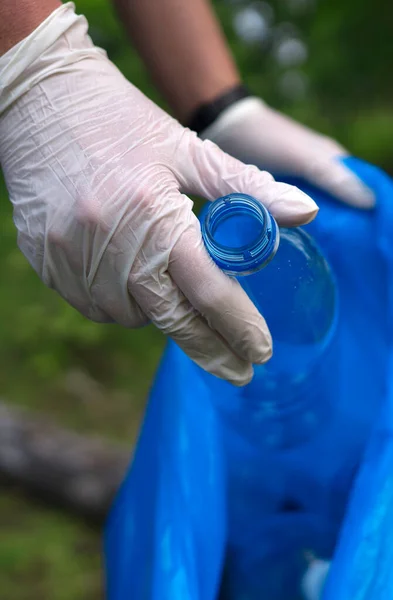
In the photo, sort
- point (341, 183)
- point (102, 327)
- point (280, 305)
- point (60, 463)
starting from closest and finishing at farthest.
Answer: point (280, 305)
point (341, 183)
point (60, 463)
point (102, 327)

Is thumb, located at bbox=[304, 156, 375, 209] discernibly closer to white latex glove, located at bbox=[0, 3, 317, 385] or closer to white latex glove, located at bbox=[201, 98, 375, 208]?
white latex glove, located at bbox=[201, 98, 375, 208]

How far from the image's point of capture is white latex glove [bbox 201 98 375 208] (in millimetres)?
1072

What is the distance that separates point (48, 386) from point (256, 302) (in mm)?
1142

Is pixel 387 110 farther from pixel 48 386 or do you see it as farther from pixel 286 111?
pixel 48 386

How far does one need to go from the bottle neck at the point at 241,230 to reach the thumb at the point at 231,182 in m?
0.05

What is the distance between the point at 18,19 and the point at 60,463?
1118 millimetres

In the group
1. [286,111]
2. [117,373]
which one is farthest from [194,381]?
[286,111]

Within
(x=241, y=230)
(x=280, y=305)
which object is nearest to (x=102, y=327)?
(x=280, y=305)

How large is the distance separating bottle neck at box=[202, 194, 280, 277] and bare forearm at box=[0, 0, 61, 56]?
34 cm

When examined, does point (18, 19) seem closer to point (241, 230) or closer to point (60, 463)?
point (241, 230)

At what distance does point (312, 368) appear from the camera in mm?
1080

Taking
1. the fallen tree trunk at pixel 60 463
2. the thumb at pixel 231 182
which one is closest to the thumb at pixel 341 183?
the thumb at pixel 231 182

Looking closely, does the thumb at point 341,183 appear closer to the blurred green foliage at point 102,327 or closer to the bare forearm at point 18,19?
the bare forearm at point 18,19

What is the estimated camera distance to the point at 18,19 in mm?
818
